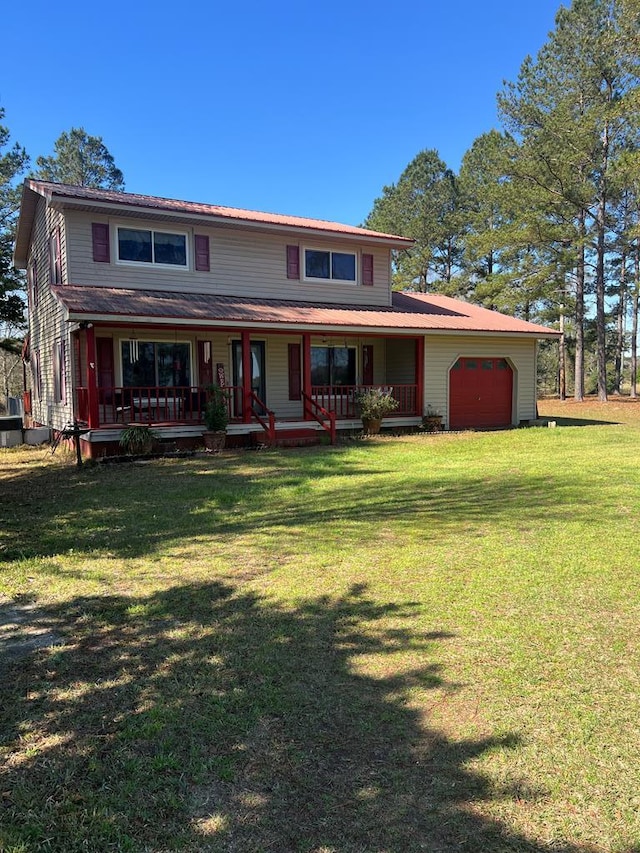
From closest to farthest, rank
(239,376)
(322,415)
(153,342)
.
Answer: (153,342)
(322,415)
(239,376)

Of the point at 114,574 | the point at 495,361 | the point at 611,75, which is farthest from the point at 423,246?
the point at 114,574

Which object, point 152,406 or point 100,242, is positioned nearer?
point 100,242

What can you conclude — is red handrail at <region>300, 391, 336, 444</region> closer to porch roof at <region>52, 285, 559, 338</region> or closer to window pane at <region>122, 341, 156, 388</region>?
porch roof at <region>52, 285, 559, 338</region>

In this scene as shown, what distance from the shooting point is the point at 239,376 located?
15.9m

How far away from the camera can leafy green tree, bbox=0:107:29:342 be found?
26891 mm

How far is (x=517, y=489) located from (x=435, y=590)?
4.33 metres

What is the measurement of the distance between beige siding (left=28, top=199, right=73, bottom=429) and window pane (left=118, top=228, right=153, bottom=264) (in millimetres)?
1298

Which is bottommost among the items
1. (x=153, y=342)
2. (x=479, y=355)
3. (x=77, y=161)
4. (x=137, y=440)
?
(x=137, y=440)

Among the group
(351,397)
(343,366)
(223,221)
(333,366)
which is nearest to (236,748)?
(223,221)

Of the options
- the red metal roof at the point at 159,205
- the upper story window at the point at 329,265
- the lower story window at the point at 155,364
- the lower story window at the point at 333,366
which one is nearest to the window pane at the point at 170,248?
the red metal roof at the point at 159,205

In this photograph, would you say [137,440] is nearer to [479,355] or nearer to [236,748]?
[236,748]

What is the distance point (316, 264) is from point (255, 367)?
3.67 m

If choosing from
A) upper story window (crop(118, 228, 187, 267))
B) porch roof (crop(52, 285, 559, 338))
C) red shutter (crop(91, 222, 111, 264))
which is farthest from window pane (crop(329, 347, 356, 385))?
red shutter (crop(91, 222, 111, 264))

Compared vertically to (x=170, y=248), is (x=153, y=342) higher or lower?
lower
